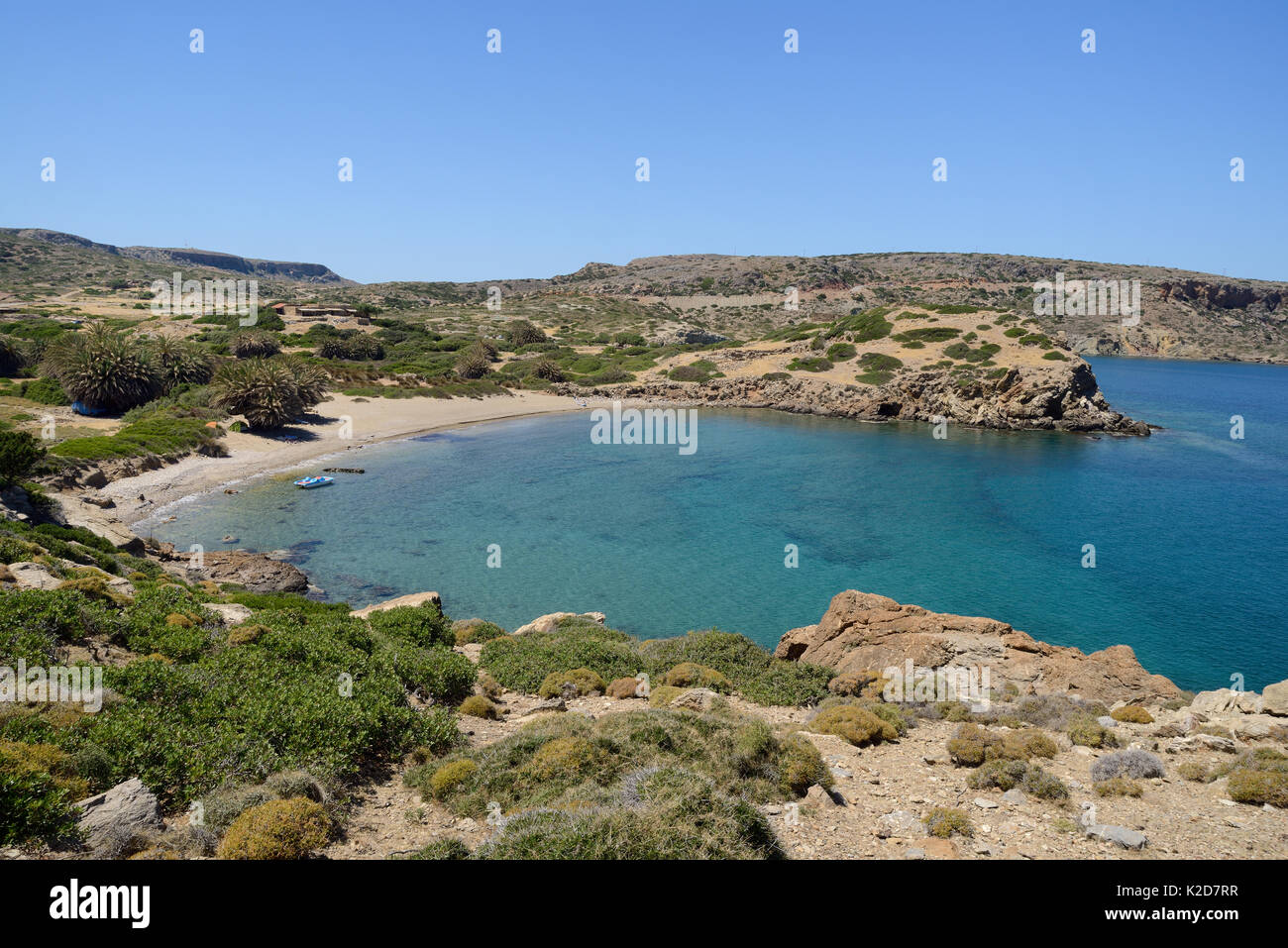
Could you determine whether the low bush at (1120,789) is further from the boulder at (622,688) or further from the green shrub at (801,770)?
the boulder at (622,688)

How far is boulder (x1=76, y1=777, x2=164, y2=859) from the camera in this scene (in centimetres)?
640

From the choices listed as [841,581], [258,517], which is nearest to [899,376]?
[841,581]

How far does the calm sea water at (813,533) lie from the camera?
930 inches

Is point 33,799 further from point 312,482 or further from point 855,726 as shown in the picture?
point 312,482

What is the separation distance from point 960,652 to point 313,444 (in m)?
44.7

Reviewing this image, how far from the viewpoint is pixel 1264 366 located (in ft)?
415

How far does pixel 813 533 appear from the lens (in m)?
32.2

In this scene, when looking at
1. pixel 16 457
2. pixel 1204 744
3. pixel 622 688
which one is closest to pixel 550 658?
pixel 622 688

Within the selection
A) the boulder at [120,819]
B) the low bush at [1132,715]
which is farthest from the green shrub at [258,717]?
the low bush at [1132,715]

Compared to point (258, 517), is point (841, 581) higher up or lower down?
lower down

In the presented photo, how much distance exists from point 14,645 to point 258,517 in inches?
923

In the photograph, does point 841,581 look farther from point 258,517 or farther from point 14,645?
point 258,517

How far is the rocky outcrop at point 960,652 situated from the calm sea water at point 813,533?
4.15 meters
